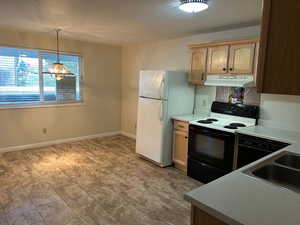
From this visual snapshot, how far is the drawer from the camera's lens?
3666mm

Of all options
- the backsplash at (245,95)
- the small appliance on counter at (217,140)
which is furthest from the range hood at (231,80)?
the small appliance on counter at (217,140)

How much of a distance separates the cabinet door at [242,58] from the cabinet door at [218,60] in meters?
0.08

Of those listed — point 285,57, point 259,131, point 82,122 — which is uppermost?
point 285,57

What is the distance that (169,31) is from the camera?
3918 mm

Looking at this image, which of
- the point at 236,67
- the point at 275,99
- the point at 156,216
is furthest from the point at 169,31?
the point at 156,216

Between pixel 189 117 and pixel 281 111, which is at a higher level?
pixel 281 111

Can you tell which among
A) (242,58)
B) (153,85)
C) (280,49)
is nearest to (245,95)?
(242,58)

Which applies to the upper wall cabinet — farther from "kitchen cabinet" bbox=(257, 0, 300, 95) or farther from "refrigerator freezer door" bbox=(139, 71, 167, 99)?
"kitchen cabinet" bbox=(257, 0, 300, 95)

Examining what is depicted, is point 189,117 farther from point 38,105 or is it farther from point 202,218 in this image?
point 38,105

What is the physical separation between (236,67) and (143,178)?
221 centimetres

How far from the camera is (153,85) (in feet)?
12.8

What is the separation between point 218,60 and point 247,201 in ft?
8.96

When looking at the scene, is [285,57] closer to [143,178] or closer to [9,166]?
[143,178]

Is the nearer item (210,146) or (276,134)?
(276,134)
